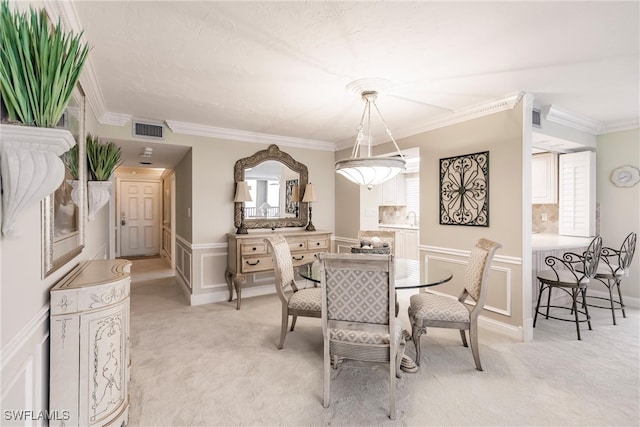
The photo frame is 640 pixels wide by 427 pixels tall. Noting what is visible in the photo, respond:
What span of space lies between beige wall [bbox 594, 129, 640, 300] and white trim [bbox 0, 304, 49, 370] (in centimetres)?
593

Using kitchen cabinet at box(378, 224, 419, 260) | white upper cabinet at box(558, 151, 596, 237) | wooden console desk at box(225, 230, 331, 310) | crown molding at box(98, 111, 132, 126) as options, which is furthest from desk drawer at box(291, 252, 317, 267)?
white upper cabinet at box(558, 151, 596, 237)

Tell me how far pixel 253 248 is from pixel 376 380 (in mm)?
2342

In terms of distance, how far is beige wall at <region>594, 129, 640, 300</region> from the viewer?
4.04 meters

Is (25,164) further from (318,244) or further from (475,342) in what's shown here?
(318,244)

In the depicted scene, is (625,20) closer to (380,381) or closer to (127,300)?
(380,381)

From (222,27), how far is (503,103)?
2.73 metres

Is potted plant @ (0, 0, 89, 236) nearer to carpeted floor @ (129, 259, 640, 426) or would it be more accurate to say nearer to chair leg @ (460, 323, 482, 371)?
carpeted floor @ (129, 259, 640, 426)

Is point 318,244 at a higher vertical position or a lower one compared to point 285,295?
higher

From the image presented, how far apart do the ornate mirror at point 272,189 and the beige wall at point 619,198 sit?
4202 mm

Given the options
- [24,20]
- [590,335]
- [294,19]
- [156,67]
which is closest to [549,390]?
[590,335]

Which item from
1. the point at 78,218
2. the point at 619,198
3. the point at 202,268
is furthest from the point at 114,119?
the point at 619,198

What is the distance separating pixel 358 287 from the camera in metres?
1.94

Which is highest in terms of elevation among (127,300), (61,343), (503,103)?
(503,103)

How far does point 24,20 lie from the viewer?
106cm
